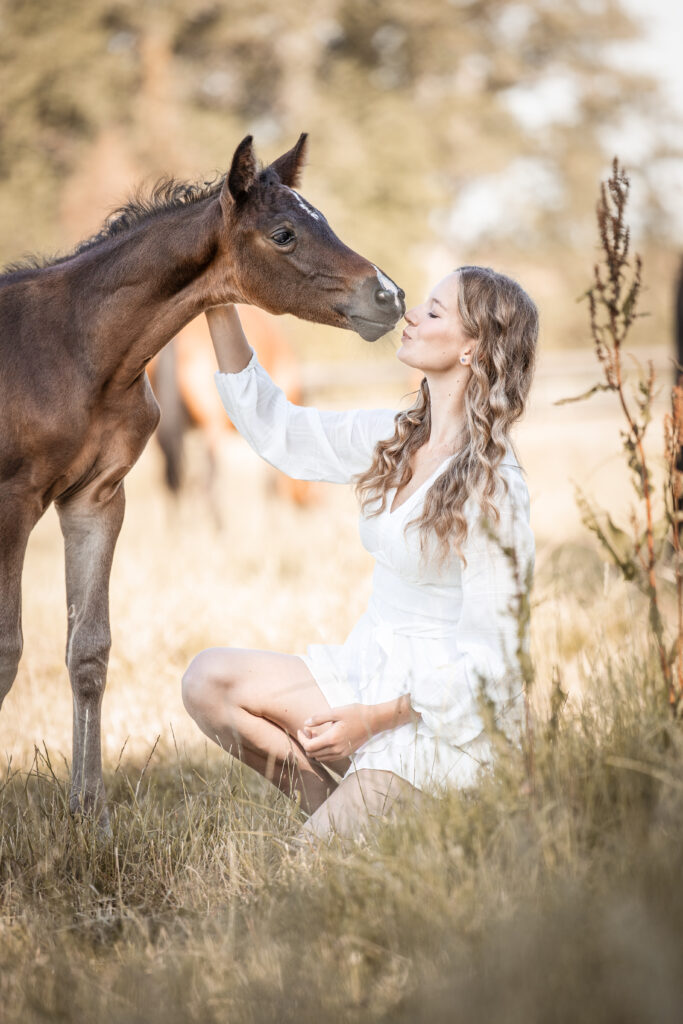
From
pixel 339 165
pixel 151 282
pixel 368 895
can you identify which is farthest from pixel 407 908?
pixel 339 165

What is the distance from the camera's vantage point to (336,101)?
19.0 metres

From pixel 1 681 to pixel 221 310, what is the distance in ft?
4.25

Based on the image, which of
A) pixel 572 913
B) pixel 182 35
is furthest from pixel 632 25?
pixel 572 913

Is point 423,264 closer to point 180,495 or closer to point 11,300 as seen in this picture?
point 180,495

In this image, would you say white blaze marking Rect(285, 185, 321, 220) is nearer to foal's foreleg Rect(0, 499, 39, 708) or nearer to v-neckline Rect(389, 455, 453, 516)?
v-neckline Rect(389, 455, 453, 516)

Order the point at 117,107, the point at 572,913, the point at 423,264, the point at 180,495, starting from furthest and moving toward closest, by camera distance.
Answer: the point at 423,264 < the point at 117,107 < the point at 180,495 < the point at 572,913

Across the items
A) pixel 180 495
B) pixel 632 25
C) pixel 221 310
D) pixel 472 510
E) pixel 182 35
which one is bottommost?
pixel 472 510

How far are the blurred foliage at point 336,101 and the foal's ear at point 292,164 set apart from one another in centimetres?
1013

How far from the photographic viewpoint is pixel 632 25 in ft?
68.5

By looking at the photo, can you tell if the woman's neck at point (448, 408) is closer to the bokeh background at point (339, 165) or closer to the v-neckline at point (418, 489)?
the v-neckline at point (418, 489)

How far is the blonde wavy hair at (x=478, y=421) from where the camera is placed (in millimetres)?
2723

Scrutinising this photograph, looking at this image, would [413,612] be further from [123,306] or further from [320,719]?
[123,306]

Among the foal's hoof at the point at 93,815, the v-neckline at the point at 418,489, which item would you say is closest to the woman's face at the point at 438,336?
the v-neckline at the point at 418,489

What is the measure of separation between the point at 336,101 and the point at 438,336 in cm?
1768
